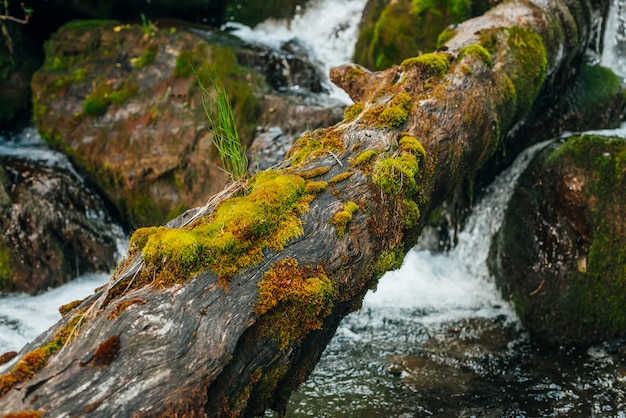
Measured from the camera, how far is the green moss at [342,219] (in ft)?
10.1

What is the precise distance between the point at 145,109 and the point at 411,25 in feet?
11.6

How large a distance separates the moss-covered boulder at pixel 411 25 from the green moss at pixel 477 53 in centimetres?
256

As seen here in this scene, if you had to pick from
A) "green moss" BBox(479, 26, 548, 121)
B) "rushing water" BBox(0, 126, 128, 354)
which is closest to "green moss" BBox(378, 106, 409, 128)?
"green moss" BBox(479, 26, 548, 121)

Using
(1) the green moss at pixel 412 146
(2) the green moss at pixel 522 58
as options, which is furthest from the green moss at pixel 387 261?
(2) the green moss at pixel 522 58

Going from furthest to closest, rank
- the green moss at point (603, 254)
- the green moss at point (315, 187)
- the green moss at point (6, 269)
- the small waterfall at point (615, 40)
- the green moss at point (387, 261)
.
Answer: the small waterfall at point (615, 40)
the green moss at point (6, 269)
the green moss at point (603, 254)
the green moss at point (387, 261)
the green moss at point (315, 187)

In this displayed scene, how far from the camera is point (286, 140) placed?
7078 millimetres

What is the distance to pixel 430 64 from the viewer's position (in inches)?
176

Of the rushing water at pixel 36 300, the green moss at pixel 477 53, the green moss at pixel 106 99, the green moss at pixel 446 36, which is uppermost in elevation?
the green moss at pixel 446 36

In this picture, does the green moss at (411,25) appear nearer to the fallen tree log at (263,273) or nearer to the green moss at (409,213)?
the fallen tree log at (263,273)

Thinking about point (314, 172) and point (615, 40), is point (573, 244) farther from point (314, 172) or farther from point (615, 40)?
point (615, 40)

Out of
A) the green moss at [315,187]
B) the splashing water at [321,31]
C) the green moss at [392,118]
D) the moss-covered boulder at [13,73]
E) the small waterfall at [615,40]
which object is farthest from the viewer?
the splashing water at [321,31]

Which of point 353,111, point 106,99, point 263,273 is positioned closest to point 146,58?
point 106,99

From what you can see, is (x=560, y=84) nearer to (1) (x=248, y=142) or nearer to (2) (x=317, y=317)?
(1) (x=248, y=142)

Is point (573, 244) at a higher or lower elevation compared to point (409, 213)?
lower
